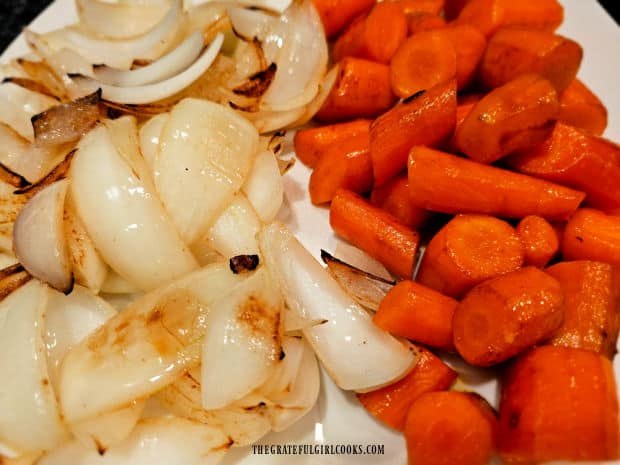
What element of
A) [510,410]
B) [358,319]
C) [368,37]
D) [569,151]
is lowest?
[510,410]

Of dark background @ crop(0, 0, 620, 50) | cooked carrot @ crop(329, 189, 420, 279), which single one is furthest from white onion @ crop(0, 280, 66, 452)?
dark background @ crop(0, 0, 620, 50)

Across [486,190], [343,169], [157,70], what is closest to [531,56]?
[486,190]

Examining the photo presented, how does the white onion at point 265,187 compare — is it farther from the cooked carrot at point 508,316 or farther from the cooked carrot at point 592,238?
the cooked carrot at point 592,238

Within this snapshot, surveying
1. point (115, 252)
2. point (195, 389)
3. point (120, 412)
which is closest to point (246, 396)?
point (195, 389)

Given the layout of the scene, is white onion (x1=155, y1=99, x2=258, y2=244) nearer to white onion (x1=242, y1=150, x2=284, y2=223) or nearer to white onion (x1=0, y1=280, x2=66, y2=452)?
white onion (x1=242, y1=150, x2=284, y2=223)

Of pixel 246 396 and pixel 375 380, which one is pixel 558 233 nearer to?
pixel 375 380

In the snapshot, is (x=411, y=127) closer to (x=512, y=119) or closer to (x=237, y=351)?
(x=512, y=119)

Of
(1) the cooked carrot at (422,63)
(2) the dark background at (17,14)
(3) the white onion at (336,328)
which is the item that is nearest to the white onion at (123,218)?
(3) the white onion at (336,328)
